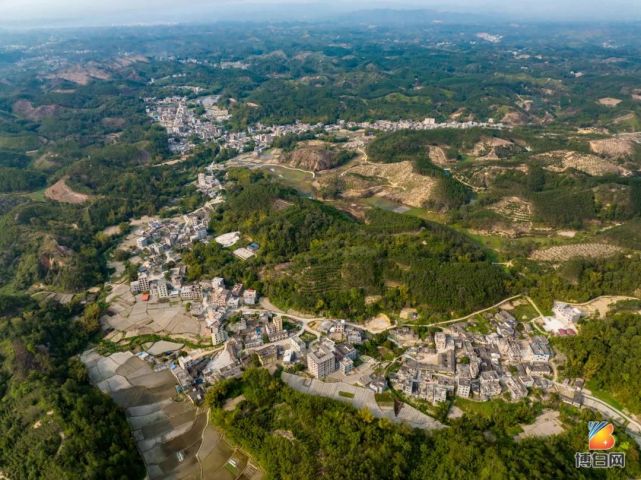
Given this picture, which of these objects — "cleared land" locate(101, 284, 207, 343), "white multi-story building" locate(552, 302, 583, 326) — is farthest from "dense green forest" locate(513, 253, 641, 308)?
"cleared land" locate(101, 284, 207, 343)

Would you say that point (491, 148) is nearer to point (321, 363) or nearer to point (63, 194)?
point (321, 363)

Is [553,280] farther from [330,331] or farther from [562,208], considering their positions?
[330,331]

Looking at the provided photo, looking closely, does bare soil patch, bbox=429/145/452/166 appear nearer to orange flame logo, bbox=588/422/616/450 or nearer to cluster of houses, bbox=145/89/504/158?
cluster of houses, bbox=145/89/504/158

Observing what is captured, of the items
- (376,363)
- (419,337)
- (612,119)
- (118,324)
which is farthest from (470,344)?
(612,119)

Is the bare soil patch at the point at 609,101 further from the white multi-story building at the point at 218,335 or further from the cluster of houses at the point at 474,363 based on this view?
the white multi-story building at the point at 218,335

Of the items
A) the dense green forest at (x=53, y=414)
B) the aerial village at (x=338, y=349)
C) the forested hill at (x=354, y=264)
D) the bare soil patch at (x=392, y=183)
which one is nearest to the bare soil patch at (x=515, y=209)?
the bare soil patch at (x=392, y=183)

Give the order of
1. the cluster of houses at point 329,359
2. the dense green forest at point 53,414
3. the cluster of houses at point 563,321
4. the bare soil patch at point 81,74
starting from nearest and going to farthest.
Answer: the dense green forest at point 53,414 < the cluster of houses at point 329,359 < the cluster of houses at point 563,321 < the bare soil patch at point 81,74
